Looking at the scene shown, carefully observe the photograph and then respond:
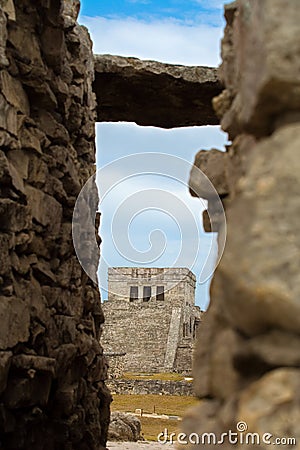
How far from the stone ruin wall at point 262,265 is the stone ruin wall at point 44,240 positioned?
2.75 m

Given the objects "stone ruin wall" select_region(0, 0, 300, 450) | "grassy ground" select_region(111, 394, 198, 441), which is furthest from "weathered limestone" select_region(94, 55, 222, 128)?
"grassy ground" select_region(111, 394, 198, 441)

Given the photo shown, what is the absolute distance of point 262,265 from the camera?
1545 millimetres

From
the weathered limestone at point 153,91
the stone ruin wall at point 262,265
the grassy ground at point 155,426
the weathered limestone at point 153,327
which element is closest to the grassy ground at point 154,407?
the grassy ground at point 155,426

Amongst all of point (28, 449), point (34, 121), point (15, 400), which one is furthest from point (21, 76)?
point (28, 449)

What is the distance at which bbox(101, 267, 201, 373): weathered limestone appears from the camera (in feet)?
94.9

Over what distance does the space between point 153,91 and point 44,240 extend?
264cm

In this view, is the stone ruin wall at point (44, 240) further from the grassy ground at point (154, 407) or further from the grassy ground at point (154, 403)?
the grassy ground at point (154, 403)

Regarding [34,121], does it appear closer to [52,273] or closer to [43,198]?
[43,198]

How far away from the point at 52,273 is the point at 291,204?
3.89 metres

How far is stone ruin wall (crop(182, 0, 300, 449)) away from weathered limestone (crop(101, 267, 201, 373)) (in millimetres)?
26426

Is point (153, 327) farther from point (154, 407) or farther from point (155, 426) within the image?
point (155, 426)

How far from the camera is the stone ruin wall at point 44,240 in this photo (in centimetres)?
459

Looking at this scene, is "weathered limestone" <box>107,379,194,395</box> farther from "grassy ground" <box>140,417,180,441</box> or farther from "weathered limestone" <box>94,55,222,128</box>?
"weathered limestone" <box>94,55,222,128</box>

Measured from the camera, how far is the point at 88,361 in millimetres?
5949
